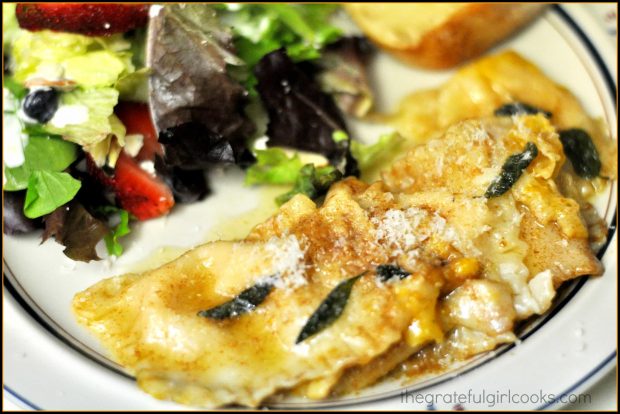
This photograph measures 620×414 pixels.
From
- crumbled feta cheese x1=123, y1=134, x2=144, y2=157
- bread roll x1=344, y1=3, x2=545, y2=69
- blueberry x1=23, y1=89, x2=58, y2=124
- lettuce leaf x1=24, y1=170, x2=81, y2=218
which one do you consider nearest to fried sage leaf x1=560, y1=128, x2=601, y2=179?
bread roll x1=344, y1=3, x2=545, y2=69

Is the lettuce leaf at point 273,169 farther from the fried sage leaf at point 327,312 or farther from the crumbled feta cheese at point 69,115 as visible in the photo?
the fried sage leaf at point 327,312

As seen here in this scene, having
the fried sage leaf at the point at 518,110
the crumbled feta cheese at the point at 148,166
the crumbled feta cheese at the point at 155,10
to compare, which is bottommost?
the crumbled feta cheese at the point at 148,166

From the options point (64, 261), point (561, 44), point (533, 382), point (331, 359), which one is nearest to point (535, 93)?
point (561, 44)

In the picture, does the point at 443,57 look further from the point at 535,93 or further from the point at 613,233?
the point at 613,233

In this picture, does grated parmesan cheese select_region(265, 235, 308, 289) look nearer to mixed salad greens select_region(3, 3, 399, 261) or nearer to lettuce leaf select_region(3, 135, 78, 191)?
mixed salad greens select_region(3, 3, 399, 261)

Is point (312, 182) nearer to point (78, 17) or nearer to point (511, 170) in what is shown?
point (511, 170)

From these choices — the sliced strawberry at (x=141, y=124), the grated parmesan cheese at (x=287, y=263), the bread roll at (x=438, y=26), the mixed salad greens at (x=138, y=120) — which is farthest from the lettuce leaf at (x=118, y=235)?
the bread roll at (x=438, y=26)
